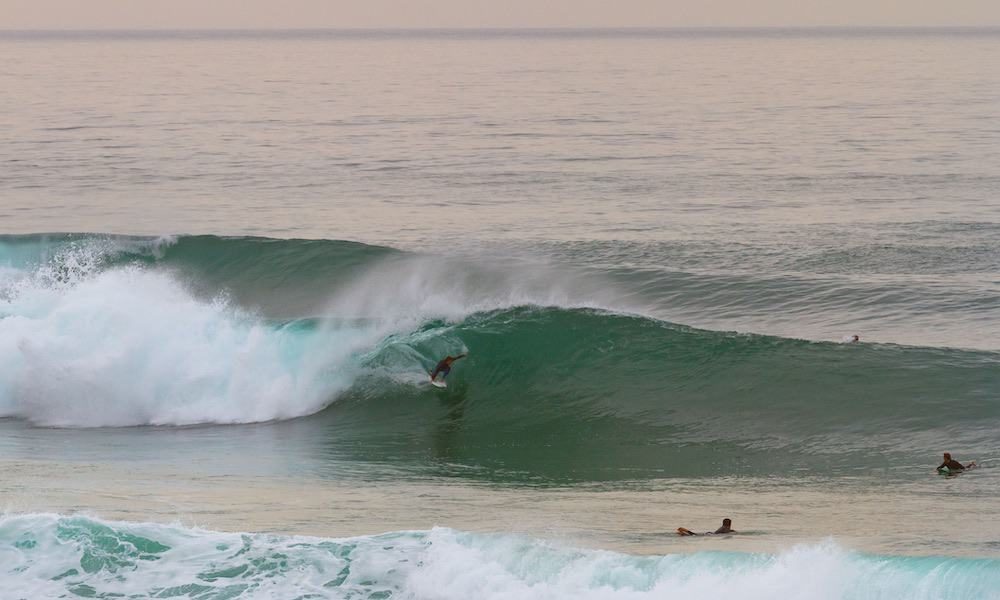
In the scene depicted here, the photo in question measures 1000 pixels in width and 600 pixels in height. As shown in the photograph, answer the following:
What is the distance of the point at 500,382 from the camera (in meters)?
16.9

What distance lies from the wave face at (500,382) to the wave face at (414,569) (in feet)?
12.1

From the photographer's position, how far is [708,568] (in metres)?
9.41

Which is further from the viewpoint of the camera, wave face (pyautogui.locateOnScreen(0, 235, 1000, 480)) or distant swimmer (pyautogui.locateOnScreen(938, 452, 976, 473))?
wave face (pyautogui.locateOnScreen(0, 235, 1000, 480))

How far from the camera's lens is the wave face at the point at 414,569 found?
9164 millimetres

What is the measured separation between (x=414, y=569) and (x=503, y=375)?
7460 millimetres

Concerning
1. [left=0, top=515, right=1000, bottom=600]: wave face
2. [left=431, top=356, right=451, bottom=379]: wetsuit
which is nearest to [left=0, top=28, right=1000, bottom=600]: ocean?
[left=0, top=515, right=1000, bottom=600]: wave face

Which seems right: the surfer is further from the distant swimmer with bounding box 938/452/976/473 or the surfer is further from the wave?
the distant swimmer with bounding box 938/452/976/473

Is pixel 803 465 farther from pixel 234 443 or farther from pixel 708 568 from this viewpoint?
pixel 234 443

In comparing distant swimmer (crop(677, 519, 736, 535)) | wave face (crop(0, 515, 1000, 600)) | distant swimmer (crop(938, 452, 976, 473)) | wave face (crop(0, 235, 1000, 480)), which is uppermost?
wave face (crop(0, 235, 1000, 480))

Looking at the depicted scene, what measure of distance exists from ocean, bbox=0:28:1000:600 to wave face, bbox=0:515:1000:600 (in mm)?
30

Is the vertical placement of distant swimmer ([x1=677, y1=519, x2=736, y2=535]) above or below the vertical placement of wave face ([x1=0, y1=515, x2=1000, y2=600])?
above

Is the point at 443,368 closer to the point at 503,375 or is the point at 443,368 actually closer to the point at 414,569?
the point at 503,375

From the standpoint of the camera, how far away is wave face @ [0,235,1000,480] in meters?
14.4

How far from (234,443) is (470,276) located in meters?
8.54
